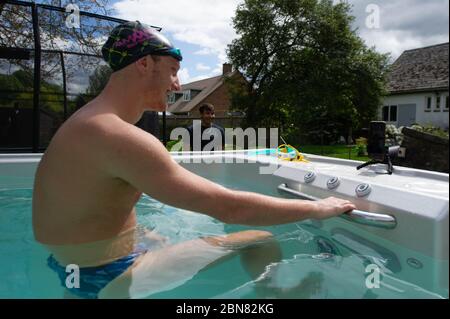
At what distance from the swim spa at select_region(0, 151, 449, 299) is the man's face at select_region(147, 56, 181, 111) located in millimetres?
792

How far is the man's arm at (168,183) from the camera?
1.20m

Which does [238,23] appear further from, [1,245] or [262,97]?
[1,245]

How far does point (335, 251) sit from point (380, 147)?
2.52 feet

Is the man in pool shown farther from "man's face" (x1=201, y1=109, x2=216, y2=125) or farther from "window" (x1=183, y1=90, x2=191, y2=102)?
"window" (x1=183, y1=90, x2=191, y2=102)

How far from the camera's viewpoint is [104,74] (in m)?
6.30

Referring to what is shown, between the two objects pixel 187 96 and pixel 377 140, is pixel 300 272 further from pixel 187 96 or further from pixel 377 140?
pixel 187 96

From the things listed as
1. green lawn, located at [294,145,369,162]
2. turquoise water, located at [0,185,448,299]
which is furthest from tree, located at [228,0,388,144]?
turquoise water, located at [0,185,448,299]

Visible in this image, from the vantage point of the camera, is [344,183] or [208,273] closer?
Result: [208,273]

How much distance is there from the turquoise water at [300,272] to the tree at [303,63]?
1565cm

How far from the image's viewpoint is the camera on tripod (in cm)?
231

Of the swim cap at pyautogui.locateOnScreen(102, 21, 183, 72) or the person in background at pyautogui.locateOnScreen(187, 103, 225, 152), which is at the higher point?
the swim cap at pyautogui.locateOnScreen(102, 21, 183, 72)

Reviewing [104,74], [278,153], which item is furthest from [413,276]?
[104,74]

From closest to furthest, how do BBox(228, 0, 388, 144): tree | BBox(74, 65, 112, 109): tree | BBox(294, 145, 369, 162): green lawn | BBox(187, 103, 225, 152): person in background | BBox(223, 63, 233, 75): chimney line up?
BBox(187, 103, 225, 152): person in background < BBox(74, 65, 112, 109): tree < BBox(294, 145, 369, 162): green lawn < BBox(228, 0, 388, 144): tree < BBox(223, 63, 233, 75): chimney

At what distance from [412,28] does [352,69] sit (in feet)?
60.5
